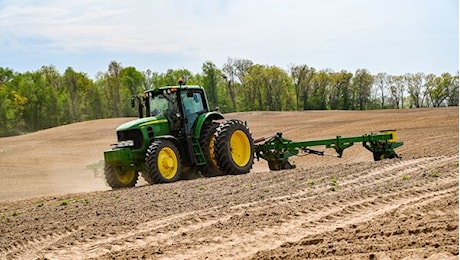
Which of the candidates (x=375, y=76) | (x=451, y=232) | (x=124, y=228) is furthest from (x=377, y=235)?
(x=375, y=76)

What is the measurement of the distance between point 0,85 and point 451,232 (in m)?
70.0

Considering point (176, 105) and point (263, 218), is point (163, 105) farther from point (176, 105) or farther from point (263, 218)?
point (263, 218)

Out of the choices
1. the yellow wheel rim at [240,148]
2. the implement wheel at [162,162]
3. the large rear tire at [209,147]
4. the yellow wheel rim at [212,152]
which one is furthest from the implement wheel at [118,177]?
the yellow wheel rim at [240,148]

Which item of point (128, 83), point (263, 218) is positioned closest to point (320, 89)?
point (128, 83)

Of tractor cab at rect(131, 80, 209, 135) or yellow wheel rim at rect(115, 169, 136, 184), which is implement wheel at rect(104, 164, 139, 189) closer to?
yellow wheel rim at rect(115, 169, 136, 184)

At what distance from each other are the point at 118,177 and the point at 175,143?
1708 mm

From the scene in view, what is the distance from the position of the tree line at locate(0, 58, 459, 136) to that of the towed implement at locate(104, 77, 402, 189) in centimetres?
5139

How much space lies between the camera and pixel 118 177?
15.8 meters

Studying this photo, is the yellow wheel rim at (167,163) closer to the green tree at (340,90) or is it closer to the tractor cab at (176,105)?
the tractor cab at (176,105)

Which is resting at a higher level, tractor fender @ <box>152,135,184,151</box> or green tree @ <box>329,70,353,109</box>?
green tree @ <box>329,70,353,109</box>

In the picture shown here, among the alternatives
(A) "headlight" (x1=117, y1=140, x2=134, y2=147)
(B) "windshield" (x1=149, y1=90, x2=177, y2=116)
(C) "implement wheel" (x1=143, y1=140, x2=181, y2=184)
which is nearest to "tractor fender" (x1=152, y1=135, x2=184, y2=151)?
(C) "implement wheel" (x1=143, y1=140, x2=181, y2=184)

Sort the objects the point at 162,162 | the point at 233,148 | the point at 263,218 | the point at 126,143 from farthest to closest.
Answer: the point at 233,148, the point at 126,143, the point at 162,162, the point at 263,218

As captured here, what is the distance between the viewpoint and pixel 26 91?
6694 centimetres

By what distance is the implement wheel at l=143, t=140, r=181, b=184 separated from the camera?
14.3 metres
